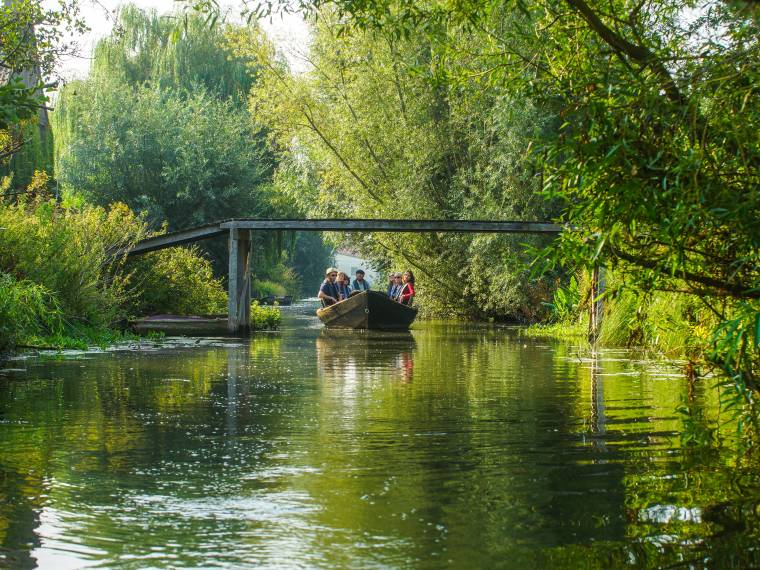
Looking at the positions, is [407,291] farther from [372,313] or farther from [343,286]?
[343,286]

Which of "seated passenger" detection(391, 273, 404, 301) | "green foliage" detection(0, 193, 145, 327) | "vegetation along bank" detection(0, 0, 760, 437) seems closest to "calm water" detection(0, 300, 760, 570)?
"vegetation along bank" detection(0, 0, 760, 437)

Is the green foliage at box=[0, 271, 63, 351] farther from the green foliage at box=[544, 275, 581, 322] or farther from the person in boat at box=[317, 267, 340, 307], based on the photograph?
the person in boat at box=[317, 267, 340, 307]

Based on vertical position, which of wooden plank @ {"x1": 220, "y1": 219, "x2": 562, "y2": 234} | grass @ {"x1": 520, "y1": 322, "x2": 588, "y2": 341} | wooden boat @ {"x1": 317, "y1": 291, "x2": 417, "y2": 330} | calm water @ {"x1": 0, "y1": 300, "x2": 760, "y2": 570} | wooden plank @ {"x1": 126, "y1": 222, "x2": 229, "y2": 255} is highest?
wooden plank @ {"x1": 220, "y1": 219, "x2": 562, "y2": 234}

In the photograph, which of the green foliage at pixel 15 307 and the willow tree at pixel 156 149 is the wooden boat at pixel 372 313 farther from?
the green foliage at pixel 15 307

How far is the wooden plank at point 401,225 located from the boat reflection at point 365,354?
2.38 meters

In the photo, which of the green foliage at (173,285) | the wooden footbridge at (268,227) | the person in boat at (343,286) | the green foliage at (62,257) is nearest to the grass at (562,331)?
the wooden footbridge at (268,227)

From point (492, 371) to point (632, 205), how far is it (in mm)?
8861

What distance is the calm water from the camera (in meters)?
5.21

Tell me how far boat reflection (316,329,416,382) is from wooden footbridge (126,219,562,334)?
2191 mm

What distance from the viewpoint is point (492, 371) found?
48.8 ft

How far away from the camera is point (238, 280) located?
25391mm

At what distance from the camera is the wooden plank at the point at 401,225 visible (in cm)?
2341

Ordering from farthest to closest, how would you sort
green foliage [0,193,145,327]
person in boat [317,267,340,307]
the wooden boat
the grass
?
person in boat [317,267,340,307]
the wooden boat
the grass
green foliage [0,193,145,327]

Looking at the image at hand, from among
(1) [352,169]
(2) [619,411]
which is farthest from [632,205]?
(1) [352,169]
